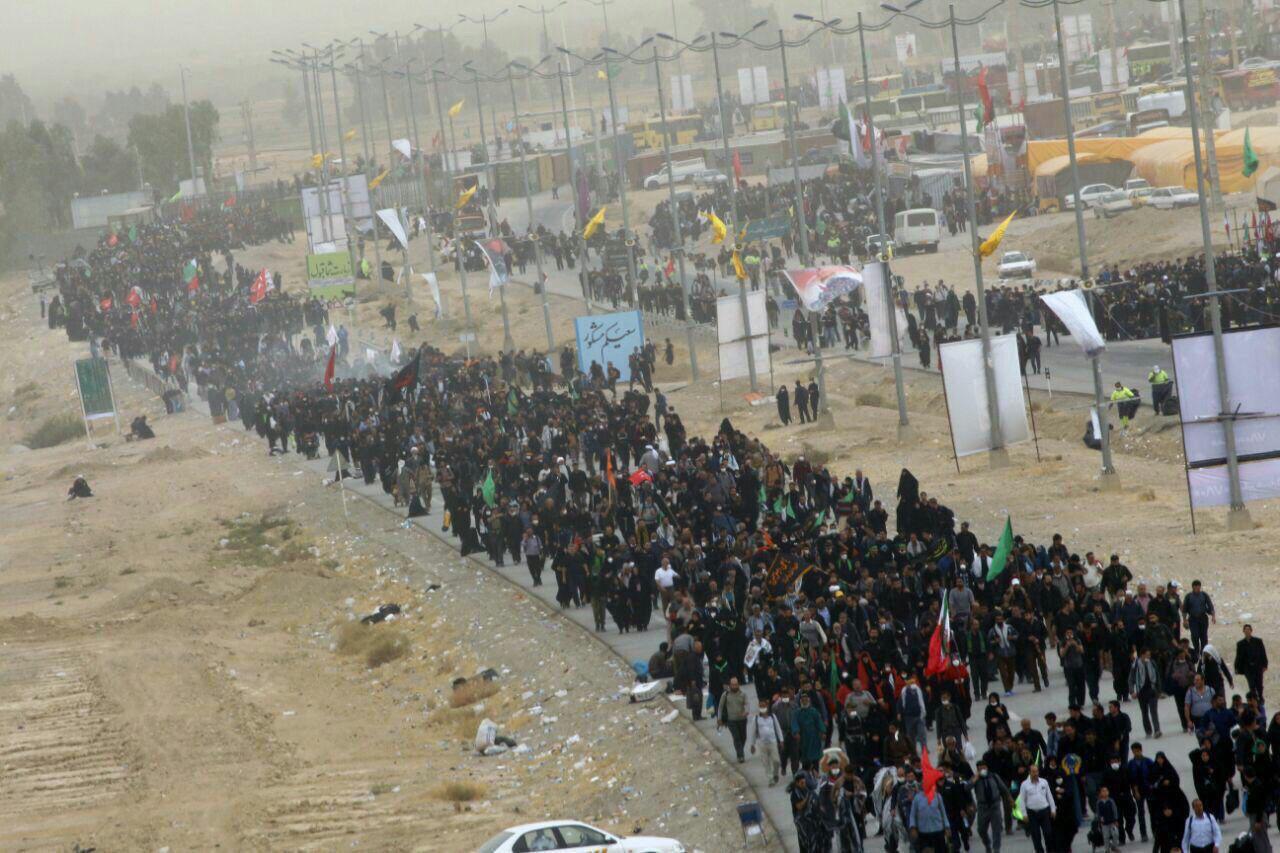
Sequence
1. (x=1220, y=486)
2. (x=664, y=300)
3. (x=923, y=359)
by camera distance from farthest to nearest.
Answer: (x=664, y=300) < (x=923, y=359) < (x=1220, y=486)

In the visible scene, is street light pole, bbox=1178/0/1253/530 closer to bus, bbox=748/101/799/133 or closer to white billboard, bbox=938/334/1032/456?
white billboard, bbox=938/334/1032/456

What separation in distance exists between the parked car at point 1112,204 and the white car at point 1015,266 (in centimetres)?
902

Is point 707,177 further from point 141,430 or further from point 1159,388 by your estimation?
point 1159,388

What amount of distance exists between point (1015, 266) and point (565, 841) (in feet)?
137

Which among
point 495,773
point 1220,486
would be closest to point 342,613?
point 495,773

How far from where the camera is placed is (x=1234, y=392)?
24.5 m

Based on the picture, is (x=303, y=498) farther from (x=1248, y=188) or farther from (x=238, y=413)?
(x=1248, y=188)

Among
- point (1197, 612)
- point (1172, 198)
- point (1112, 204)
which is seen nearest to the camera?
point (1197, 612)

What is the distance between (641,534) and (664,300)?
103ft

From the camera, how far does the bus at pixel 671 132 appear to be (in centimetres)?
10994

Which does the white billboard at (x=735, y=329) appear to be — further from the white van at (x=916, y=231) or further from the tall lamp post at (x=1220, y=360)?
the white van at (x=916, y=231)

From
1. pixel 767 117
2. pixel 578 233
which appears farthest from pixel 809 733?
pixel 767 117

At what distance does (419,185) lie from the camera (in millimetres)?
97062

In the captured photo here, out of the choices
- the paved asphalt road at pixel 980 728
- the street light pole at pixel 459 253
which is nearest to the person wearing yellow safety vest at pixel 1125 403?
the paved asphalt road at pixel 980 728
